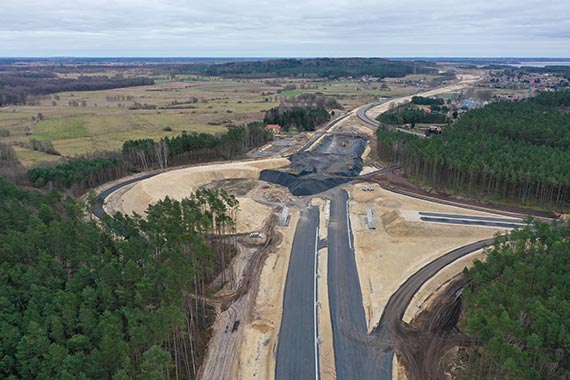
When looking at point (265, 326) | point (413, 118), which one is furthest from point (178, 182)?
point (413, 118)

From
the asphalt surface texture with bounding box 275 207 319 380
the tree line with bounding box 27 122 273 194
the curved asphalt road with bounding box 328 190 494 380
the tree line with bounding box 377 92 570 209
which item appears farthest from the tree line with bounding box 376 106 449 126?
the asphalt surface texture with bounding box 275 207 319 380

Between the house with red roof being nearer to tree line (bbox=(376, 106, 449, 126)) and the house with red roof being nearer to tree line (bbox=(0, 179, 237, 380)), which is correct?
tree line (bbox=(376, 106, 449, 126))

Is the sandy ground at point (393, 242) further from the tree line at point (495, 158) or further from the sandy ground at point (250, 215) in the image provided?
the sandy ground at point (250, 215)

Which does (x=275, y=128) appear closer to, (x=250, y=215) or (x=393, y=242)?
(x=250, y=215)

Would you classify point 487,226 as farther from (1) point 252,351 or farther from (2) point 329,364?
(1) point 252,351

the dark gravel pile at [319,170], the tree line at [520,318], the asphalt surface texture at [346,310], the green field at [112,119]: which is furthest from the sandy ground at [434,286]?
the green field at [112,119]

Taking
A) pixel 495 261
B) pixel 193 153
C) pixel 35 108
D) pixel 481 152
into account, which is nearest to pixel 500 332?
pixel 495 261
